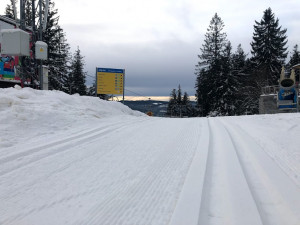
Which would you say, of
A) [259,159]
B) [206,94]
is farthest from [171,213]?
[206,94]

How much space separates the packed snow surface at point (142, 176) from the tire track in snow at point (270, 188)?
1 centimetres

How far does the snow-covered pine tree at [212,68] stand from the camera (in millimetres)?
44312

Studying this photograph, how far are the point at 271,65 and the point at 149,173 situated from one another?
4412 cm

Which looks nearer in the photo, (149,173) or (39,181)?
(39,181)

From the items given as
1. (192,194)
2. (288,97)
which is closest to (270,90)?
(288,97)

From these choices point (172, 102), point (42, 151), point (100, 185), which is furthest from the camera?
point (172, 102)

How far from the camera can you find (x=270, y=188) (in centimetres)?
364

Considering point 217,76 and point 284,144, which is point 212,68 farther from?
point 284,144

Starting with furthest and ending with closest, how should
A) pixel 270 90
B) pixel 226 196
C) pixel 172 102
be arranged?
1. pixel 172 102
2. pixel 270 90
3. pixel 226 196

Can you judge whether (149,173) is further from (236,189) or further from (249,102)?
(249,102)

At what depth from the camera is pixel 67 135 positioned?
21.9 feet

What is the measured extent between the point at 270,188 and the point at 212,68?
44.8m

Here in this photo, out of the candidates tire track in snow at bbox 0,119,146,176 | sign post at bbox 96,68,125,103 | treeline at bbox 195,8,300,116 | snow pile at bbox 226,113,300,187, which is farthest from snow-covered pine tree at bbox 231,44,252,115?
tire track in snow at bbox 0,119,146,176

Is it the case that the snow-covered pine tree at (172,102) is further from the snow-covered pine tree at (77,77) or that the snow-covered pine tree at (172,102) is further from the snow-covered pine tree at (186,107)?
the snow-covered pine tree at (77,77)
